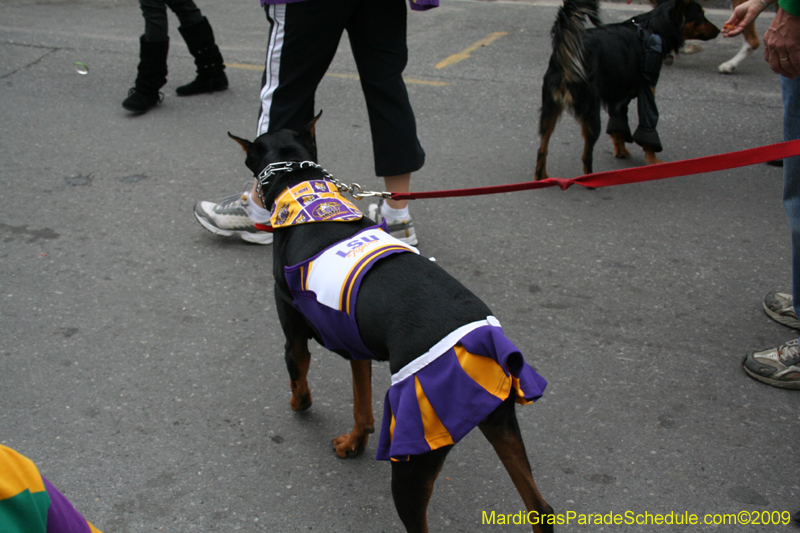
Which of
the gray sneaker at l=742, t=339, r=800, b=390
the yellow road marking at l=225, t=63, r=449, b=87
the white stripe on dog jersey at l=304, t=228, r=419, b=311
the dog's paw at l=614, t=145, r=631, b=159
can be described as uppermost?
the white stripe on dog jersey at l=304, t=228, r=419, b=311

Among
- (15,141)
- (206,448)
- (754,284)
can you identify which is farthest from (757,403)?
(15,141)

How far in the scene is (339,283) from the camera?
5.82ft

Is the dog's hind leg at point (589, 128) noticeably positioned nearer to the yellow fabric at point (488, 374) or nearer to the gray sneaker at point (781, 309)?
the gray sneaker at point (781, 309)

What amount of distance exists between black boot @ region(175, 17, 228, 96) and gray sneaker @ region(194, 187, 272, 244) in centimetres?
248

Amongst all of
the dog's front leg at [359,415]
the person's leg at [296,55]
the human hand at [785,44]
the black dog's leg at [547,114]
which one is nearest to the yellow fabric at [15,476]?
the dog's front leg at [359,415]

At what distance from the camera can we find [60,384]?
8.51 ft

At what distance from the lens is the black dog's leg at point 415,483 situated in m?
1.58

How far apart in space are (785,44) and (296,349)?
1.92 metres

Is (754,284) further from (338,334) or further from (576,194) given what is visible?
(338,334)

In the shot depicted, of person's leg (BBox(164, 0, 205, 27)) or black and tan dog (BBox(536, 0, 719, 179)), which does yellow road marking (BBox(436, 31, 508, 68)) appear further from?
black and tan dog (BBox(536, 0, 719, 179))

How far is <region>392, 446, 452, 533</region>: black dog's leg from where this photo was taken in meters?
1.58

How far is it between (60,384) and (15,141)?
3.00 metres

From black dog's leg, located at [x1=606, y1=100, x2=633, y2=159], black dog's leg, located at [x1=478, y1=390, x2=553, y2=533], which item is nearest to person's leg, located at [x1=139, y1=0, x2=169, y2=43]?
black dog's leg, located at [x1=606, y1=100, x2=633, y2=159]

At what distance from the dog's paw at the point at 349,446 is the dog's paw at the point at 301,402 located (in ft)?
0.68
